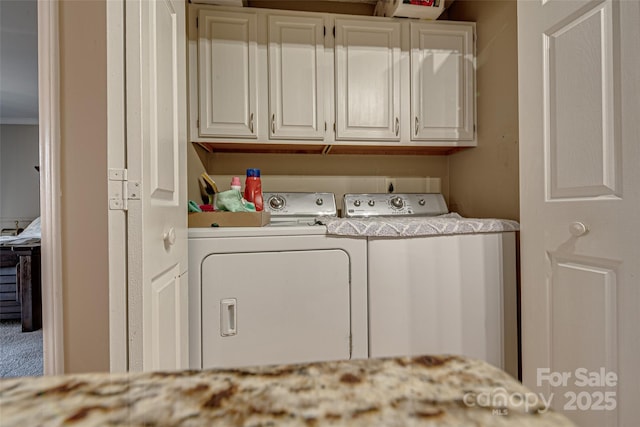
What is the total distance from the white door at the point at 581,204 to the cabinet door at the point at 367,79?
749 millimetres

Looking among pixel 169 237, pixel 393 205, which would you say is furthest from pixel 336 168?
pixel 169 237

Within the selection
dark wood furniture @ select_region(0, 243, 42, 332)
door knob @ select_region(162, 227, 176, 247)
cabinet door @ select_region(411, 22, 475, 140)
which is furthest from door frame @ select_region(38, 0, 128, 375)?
dark wood furniture @ select_region(0, 243, 42, 332)

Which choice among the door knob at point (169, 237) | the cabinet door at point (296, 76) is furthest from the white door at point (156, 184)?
the cabinet door at point (296, 76)

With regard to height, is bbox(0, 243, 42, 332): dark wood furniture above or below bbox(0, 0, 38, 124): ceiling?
below

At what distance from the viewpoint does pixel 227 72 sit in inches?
71.6

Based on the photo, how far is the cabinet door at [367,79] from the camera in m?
1.91

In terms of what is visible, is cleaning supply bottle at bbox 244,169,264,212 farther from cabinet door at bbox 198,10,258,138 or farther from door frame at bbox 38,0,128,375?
door frame at bbox 38,0,128,375

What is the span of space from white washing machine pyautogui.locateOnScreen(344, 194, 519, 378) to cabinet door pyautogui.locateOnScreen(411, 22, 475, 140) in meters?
0.75

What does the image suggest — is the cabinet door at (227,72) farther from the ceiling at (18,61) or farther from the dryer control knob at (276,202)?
the ceiling at (18,61)

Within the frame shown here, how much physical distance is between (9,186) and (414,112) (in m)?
5.78

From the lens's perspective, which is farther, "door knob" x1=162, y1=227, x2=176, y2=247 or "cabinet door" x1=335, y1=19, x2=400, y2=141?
"cabinet door" x1=335, y1=19, x2=400, y2=141

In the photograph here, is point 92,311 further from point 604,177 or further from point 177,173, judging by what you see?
point 604,177

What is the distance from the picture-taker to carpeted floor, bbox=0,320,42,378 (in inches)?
80.1

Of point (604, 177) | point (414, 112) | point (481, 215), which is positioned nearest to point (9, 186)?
point (414, 112)
